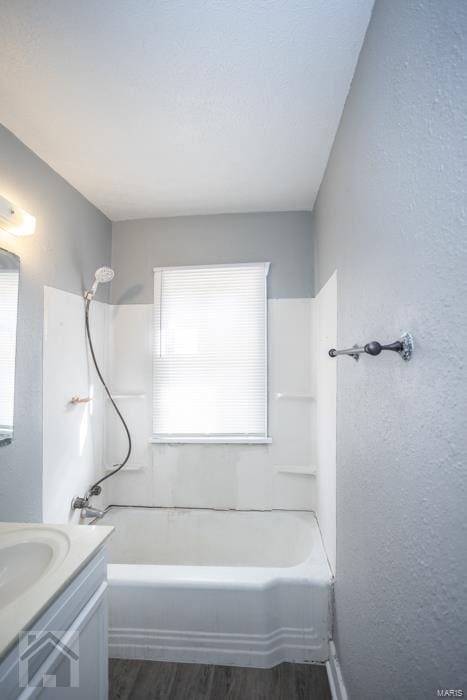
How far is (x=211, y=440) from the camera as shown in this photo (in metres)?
2.16

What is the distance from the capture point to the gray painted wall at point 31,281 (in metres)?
1.37

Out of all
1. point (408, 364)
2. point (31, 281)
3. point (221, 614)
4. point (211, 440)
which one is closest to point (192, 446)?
point (211, 440)

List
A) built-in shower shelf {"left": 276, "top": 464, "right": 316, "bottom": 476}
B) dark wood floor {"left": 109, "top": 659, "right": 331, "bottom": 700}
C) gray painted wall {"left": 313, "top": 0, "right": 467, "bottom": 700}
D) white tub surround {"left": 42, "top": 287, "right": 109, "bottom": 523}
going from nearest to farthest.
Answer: gray painted wall {"left": 313, "top": 0, "right": 467, "bottom": 700}
dark wood floor {"left": 109, "top": 659, "right": 331, "bottom": 700}
white tub surround {"left": 42, "top": 287, "right": 109, "bottom": 523}
built-in shower shelf {"left": 276, "top": 464, "right": 316, "bottom": 476}

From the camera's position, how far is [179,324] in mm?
2236

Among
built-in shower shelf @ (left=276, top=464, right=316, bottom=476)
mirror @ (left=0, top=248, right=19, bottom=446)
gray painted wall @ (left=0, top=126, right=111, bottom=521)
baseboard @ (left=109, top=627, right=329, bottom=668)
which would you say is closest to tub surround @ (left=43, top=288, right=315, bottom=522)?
built-in shower shelf @ (left=276, top=464, right=316, bottom=476)

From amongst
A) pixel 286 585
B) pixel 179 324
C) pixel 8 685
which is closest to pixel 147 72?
pixel 179 324

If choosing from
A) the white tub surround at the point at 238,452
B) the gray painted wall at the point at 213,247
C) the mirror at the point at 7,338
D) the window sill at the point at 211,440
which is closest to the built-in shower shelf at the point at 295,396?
the white tub surround at the point at 238,452

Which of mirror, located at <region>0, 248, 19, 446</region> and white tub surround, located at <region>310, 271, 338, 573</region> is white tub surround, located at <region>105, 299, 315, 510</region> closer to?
white tub surround, located at <region>310, 271, 338, 573</region>

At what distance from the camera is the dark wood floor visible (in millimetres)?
1312

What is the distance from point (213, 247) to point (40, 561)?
198cm

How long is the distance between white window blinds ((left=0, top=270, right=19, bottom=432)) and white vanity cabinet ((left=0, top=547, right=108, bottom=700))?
0.75 meters

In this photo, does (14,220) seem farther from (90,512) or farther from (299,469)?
(299,469)

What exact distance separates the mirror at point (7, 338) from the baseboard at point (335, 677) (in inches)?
67.4

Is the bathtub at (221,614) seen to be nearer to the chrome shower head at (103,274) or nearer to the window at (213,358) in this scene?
the window at (213,358)
